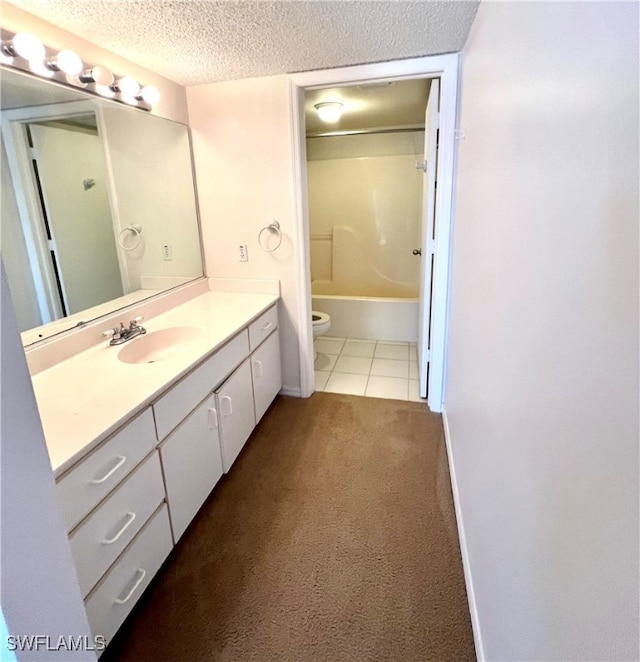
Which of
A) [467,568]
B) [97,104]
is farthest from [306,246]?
[467,568]

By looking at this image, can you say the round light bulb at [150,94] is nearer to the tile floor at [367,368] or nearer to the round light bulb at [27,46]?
the round light bulb at [27,46]

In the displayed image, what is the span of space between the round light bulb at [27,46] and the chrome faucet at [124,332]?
108 centimetres

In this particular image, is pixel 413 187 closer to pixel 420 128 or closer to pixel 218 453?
pixel 420 128

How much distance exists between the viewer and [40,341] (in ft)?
5.04

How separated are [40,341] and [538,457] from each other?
1.71 metres

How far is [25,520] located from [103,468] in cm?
55

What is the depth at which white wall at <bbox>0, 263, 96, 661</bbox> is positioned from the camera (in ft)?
1.94

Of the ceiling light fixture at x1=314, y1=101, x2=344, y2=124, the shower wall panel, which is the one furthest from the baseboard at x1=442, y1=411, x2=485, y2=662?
the shower wall panel

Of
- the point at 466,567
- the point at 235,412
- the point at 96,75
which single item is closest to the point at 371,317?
the point at 235,412

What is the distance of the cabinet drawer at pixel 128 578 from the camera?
3.84ft

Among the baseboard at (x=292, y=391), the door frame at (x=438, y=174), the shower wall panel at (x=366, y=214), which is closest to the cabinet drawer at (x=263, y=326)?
the door frame at (x=438, y=174)

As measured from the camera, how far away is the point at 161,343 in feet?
6.59

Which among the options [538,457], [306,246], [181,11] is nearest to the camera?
[538,457]

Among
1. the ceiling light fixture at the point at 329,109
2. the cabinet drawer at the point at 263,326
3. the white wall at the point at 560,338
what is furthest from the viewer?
the ceiling light fixture at the point at 329,109
